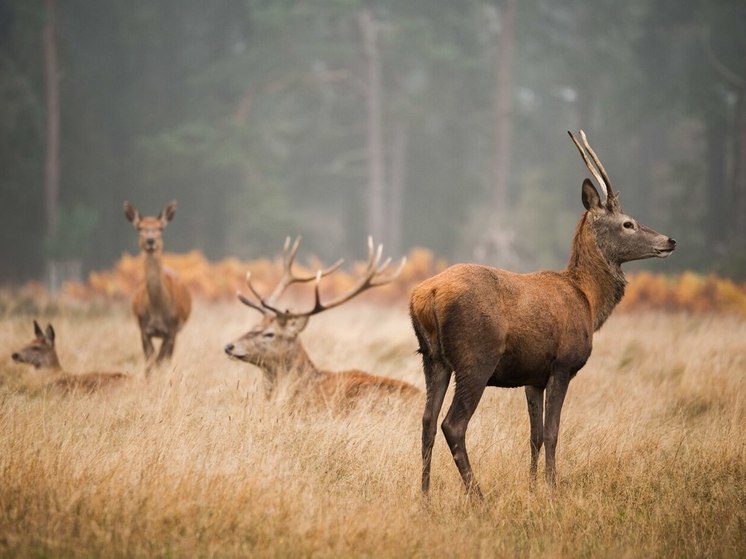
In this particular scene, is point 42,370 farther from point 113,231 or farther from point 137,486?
point 113,231

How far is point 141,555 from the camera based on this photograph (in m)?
4.09

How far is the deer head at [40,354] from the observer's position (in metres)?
8.40

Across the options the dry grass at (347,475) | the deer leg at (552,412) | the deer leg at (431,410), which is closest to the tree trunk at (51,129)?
the dry grass at (347,475)

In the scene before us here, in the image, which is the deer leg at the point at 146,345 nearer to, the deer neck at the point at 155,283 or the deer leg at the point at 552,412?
the deer neck at the point at 155,283

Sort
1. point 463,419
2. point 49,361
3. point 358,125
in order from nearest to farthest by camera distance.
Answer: point 463,419
point 49,361
point 358,125

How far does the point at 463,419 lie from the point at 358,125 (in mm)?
28264

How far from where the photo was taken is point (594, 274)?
6086 millimetres

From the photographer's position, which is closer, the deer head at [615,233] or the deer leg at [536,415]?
the deer leg at [536,415]

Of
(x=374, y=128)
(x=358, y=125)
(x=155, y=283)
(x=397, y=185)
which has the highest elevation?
(x=358, y=125)

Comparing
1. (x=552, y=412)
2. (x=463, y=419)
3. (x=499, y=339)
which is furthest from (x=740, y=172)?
(x=463, y=419)

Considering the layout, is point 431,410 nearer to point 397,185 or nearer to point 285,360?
point 285,360

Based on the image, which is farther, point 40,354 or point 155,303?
point 155,303

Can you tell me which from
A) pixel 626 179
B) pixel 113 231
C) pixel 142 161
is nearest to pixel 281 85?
pixel 142 161

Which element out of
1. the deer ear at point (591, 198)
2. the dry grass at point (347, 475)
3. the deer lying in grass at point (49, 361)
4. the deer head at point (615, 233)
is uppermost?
the deer ear at point (591, 198)
